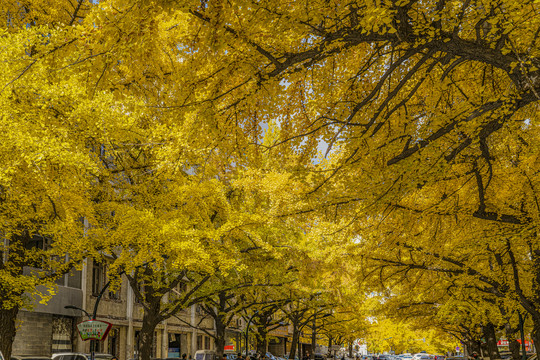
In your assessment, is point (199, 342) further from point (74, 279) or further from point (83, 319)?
point (74, 279)

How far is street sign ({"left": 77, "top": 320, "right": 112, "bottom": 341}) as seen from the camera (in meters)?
16.0

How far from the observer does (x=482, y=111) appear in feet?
23.0

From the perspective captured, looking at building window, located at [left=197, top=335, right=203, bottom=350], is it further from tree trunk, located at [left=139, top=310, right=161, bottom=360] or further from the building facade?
tree trunk, located at [left=139, top=310, right=161, bottom=360]

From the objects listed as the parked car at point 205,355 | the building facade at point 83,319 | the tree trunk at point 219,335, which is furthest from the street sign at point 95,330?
the parked car at point 205,355

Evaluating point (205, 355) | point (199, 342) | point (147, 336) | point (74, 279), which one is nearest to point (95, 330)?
point (147, 336)

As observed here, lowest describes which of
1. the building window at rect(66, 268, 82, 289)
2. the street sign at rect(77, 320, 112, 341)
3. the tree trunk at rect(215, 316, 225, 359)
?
the tree trunk at rect(215, 316, 225, 359)

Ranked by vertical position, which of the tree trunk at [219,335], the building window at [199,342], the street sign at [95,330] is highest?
the street sign at [95,330]

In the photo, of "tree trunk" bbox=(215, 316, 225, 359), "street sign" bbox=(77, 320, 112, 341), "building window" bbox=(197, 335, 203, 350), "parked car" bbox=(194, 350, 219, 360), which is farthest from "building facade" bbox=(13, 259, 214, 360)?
"building window" bbox=(197, 335, 203, 350)

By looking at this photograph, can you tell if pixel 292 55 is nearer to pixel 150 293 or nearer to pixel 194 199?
pixel 194 199

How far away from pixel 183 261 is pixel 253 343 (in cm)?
4139

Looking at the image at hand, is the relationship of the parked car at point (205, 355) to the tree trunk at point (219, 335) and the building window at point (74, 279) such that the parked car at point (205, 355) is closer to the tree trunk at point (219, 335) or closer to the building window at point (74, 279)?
the tree trunk at point (219, 335)

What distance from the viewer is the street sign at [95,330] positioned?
16.0m

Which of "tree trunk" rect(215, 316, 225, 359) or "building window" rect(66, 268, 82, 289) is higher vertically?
"building window" rect(66, 268, 82, 289)

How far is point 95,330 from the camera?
1625 cm
